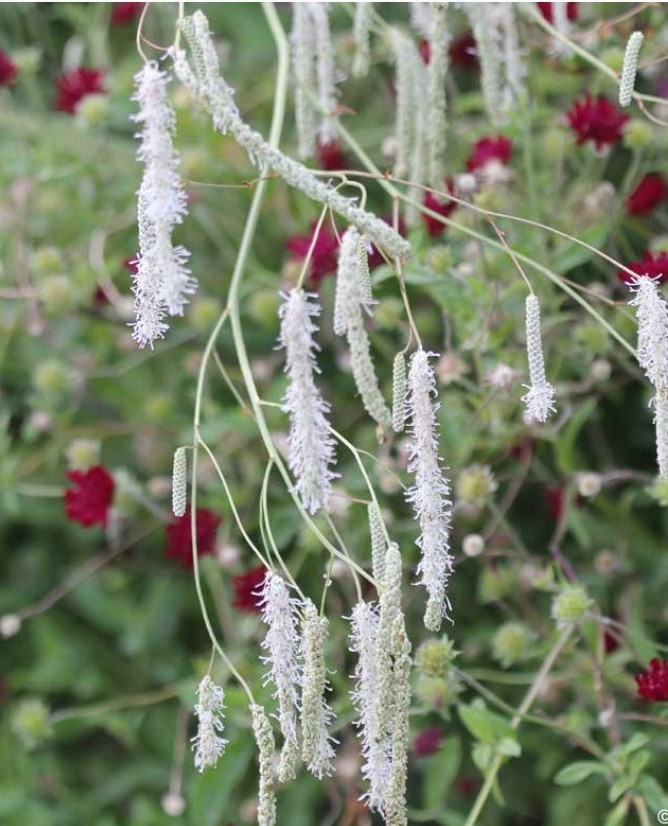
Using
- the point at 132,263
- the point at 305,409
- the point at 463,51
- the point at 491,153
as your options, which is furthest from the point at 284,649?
the point at 463,51

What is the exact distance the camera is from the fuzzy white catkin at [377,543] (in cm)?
74

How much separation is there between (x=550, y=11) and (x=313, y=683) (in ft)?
2.22

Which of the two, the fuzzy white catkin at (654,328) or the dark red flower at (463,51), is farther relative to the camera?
the dark red flower at (463,51)

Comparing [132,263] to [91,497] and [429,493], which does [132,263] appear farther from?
[91,497]

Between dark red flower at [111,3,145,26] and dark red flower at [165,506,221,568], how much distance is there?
2.21ft

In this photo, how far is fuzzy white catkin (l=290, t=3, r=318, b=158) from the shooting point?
992 mm

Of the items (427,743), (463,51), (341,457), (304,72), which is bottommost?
(427,743)

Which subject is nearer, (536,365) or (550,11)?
(536,365)

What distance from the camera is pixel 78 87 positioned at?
1403mm

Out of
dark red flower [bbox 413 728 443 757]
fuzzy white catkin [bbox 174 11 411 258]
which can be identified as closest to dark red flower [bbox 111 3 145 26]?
fuzzy white catkin [bbox 174 11 411 258]

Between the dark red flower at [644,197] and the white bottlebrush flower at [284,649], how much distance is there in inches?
25.0

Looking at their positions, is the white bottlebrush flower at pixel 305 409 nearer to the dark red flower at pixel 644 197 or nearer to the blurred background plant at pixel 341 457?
the blurred background plant at pixel 341 457

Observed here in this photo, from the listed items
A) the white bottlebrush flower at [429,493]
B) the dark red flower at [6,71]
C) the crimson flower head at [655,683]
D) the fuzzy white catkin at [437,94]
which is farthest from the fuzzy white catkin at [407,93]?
the dark red flower at [6,71]

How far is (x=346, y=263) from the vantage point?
70cm
